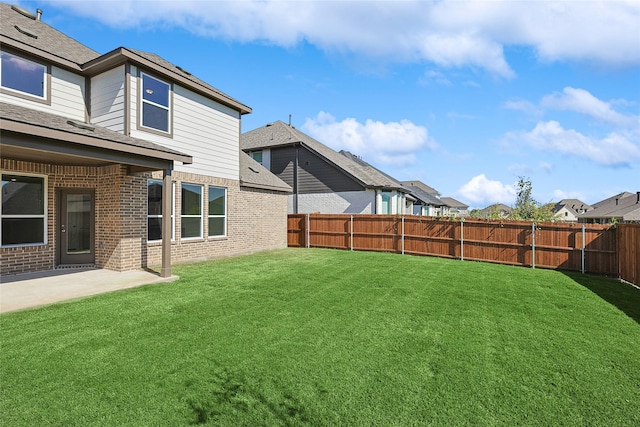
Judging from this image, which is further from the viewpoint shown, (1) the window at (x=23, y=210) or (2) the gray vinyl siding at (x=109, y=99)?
(2) the gray vinyl siding at (x=109, y=99)

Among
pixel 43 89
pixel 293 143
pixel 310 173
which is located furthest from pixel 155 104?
pixel 310 173

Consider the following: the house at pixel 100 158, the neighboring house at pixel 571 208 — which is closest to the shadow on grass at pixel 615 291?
the house at pixel 100 158

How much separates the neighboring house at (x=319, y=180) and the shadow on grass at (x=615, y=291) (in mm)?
10512

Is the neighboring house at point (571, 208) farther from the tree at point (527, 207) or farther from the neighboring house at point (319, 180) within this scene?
the neighboring house at point (319, 180)

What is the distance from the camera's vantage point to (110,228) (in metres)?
8.51

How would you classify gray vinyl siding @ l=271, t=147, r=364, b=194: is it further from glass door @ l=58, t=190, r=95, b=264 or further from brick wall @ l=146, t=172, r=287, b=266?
glass door @ l=58, t=190, r=95, b=264

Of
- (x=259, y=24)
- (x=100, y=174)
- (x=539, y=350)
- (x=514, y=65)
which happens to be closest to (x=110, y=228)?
(x=100, y=174)

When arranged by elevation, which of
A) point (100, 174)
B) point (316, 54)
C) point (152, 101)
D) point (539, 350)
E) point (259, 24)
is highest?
point (316, 54)

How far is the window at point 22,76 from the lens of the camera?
7.58 meters

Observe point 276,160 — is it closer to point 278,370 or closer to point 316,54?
point 316,54

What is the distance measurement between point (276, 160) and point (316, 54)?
767 cm

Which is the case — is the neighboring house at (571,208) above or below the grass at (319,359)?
above

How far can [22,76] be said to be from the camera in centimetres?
782

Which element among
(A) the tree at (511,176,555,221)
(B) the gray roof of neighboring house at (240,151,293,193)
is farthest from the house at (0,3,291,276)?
(A) the tree at (511,176,555,221)
